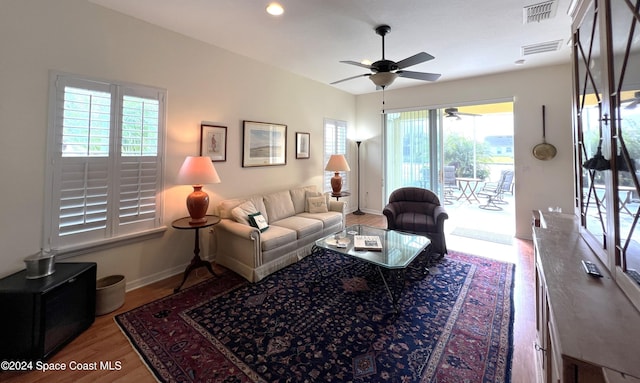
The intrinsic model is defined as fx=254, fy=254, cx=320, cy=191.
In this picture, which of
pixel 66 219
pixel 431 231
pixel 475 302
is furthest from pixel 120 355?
pixel 431 231

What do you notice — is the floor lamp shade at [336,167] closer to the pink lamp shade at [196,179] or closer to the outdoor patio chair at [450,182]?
the pink lamp shade at [196,179]

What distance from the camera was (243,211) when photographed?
328 centimetres

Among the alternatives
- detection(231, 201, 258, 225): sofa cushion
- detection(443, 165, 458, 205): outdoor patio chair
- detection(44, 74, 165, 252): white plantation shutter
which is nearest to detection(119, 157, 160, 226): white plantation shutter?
detection(44, 74, 165, 252): white plantation shutter

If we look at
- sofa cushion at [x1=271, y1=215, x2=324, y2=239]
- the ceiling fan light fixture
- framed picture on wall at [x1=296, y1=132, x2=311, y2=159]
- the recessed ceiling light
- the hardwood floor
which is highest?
the recessed ceiling light

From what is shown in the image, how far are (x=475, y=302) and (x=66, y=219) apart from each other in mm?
3955

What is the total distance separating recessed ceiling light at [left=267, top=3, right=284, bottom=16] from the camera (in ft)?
8.12

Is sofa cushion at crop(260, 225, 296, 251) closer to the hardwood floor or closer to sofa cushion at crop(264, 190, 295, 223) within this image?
sofa cushion at crop(264, 190, 295, 223)

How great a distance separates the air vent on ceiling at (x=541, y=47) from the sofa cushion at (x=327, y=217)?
3.52 meters

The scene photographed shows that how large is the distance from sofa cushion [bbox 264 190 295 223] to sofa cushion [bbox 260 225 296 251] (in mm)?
440

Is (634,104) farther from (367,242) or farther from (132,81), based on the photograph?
(132,81)

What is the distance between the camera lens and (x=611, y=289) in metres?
1.05

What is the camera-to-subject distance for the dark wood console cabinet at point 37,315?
1736 millimetres

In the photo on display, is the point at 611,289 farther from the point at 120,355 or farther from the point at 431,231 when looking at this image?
the point at 120,355

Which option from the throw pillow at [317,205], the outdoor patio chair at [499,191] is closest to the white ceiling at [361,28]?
the throw pillow at [317,205]
